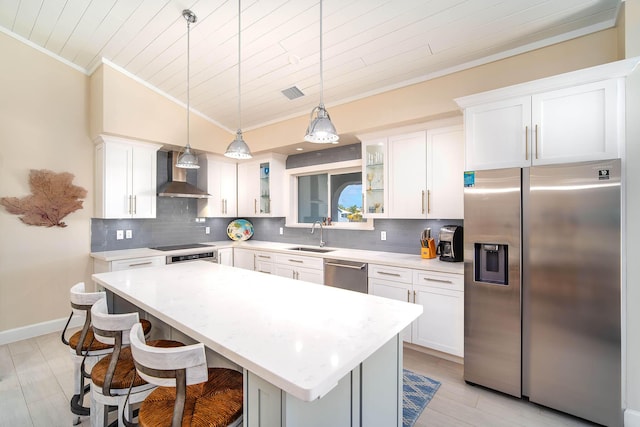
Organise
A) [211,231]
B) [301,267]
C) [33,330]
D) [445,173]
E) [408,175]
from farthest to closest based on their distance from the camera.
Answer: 1. [211,231]
2. [301,267]
3. [33,330]
4. [408,175]
5. [445,173]

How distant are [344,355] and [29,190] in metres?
4.21

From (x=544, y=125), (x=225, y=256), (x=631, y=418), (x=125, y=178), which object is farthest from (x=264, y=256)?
(x=631, y=418)

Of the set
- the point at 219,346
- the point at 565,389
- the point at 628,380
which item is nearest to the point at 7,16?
the point at 219,346

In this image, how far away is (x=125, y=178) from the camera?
381cm

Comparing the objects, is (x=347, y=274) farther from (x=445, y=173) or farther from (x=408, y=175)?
(x=445, y=173)

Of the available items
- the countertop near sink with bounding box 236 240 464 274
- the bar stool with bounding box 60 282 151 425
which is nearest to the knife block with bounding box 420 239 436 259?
the countertop near sink with bounding box 236 240 464 274

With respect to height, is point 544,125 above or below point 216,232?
above

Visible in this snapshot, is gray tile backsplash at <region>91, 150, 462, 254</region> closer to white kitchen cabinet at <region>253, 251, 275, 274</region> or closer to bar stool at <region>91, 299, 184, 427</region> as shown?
white kitchen cabinet at <region>253, 251, 275, 274</region>

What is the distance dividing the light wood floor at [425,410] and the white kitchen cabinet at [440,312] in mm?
202

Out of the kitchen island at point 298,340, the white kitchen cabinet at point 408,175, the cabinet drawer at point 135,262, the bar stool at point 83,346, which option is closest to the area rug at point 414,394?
the kitchen island at point 298,340

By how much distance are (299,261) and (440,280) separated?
5.72ft

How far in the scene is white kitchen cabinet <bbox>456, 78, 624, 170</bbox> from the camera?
1968mm

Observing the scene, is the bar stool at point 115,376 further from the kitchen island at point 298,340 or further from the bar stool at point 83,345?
the bar stool at point 83,345

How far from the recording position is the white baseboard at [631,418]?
187 centimetres
